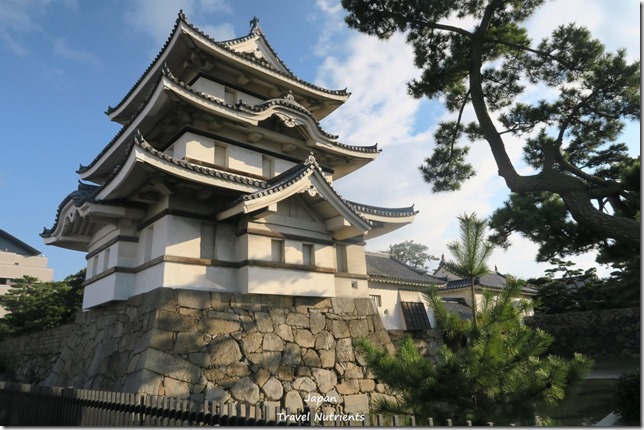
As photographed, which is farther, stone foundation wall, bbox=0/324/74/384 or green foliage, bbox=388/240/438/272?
green foliage, bbox=388/240/438/272

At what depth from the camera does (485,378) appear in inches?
138

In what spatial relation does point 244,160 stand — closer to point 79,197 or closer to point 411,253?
point 79,197

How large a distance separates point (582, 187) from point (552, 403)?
139 inches

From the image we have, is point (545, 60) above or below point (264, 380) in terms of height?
above

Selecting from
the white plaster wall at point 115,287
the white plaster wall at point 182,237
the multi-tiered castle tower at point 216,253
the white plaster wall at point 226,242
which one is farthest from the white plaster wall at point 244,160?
the white plaster wall at point 115,287

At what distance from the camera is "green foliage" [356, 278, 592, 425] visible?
11.4 ft

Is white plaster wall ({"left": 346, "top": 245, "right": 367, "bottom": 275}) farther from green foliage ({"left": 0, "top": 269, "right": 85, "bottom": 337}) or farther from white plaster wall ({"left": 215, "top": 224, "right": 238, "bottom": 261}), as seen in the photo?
green foliage ({"left": 0, "top": 269, "right": 85, "bottom": 337})

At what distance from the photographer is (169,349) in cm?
591

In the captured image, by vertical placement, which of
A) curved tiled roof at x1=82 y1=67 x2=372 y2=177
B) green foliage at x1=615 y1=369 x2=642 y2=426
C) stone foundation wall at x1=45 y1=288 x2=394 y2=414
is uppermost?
curved tiled roof at x1=82 y1=67 x2=372 y2=177

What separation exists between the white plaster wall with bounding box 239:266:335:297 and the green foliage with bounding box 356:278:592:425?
3.33m

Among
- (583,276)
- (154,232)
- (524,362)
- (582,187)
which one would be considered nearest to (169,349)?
(154,232)

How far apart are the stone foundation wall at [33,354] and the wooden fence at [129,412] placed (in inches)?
Result: 190

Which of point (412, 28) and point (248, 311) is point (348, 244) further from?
point (412, 28)

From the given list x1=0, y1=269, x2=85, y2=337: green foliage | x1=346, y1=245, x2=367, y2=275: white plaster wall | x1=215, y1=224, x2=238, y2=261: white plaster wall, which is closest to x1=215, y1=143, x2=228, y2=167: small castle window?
x1=215, y1=224, x2=238, y2=261: white plaster wall
